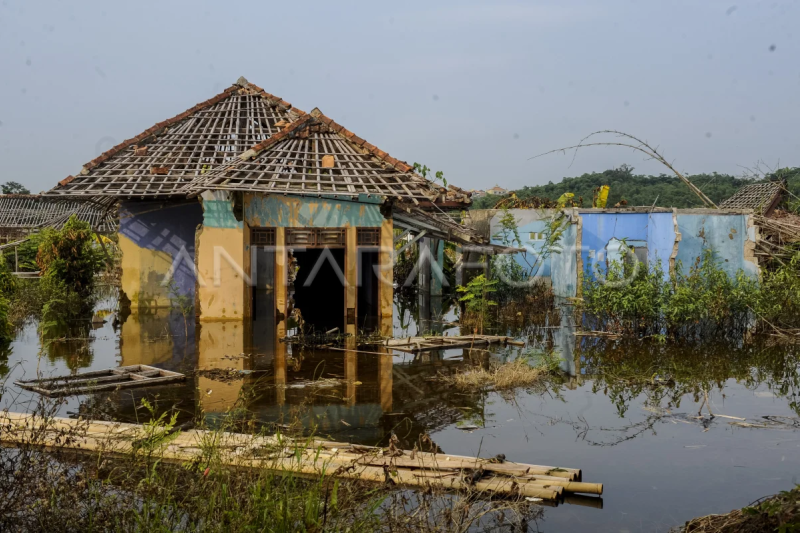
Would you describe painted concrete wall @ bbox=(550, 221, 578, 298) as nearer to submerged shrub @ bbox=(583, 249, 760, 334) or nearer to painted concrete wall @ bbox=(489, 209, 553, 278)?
painted concrete wall @ bbox=(489, 209, 553, 278)

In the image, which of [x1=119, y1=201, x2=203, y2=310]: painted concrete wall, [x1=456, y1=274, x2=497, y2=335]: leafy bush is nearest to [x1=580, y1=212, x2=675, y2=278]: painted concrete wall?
[x1=456, y1=274, x2=497, y2=335]: leafy bush

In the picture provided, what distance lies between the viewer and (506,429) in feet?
27.4

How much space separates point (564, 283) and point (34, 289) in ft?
44.1

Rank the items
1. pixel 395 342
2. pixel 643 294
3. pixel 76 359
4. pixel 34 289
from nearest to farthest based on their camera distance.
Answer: pixel 76 359, pixel 395 342, pixel 643 294, pixel 34 289

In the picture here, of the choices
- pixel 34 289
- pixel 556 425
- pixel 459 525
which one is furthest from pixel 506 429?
pixel 34 289


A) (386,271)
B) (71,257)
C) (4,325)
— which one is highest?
(71,257)

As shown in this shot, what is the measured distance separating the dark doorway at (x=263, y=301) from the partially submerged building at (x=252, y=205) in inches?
4.7

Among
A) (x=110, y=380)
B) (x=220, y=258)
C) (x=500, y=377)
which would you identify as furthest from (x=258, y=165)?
(x=500, y=377)

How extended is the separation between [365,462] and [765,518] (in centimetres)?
318

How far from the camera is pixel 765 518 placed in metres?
4.70

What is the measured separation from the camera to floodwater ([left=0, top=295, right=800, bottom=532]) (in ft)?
22.5

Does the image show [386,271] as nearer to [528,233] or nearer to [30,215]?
[528,233]

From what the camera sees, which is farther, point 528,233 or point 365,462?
point 528,233

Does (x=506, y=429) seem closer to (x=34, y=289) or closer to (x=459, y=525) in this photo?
(x=459, y=525)
